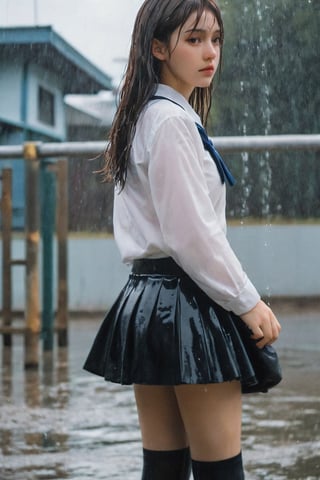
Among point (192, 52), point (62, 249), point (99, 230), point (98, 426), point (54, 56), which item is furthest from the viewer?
point (54, 56)

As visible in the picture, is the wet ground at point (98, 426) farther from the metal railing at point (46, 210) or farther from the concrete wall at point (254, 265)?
the concrete wall at point (254, 265)

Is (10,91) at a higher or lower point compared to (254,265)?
higher

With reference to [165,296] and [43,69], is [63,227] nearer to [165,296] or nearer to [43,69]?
[165,296]

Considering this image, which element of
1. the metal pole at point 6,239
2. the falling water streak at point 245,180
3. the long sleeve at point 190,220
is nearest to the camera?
the long sleeve at point 190,220

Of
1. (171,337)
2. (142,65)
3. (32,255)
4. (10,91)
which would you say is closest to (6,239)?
(32,255)

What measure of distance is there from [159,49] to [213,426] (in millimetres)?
635

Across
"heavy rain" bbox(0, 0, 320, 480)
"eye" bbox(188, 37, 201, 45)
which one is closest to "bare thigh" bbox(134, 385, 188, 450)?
"eye" bbox(188, 37, 201, 45)

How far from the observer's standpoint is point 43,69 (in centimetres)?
962

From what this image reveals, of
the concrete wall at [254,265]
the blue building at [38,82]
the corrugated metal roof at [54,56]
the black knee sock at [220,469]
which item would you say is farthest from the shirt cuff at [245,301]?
the corrugated metal roof at [54,56]

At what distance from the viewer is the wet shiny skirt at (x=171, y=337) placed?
1.64 meters

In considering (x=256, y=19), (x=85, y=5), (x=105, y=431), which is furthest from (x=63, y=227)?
(x=85, y=5)

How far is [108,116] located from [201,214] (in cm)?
656

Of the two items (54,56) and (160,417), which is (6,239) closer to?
(160,417)

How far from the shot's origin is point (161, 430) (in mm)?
1763
